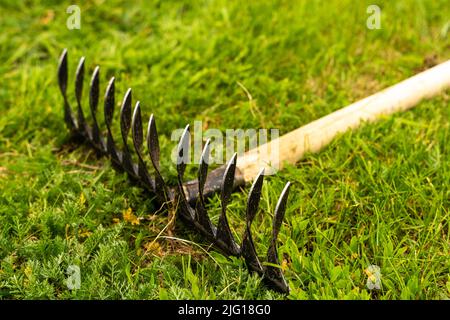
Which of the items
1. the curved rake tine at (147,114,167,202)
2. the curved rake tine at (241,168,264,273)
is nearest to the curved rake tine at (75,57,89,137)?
the curved rake tine at (147,114,167,202)

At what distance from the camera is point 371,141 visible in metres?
3.03

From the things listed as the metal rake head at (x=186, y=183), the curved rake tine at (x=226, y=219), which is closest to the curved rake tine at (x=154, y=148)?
the metal rake head at (x=186, y=183)

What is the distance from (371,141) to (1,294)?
186 centimetres

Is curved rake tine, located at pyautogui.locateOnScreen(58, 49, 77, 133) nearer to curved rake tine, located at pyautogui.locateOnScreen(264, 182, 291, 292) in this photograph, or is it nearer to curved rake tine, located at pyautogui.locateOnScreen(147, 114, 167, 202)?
curved rake tine, located at pyautogui.locateOnScreen(147, 114, 167, 202)

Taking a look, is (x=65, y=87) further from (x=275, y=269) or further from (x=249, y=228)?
(x=275, y=269)

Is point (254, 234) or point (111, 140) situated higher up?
point (111, 140)

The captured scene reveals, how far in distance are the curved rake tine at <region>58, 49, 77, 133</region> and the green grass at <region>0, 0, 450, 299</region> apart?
A: 129 mm

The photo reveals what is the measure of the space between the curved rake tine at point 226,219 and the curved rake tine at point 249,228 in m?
0.06

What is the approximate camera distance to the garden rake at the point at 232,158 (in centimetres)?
230

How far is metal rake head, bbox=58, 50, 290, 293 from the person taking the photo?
7.47 feet

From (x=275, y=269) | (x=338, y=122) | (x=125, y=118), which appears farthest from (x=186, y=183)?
(x=338, y=122)
